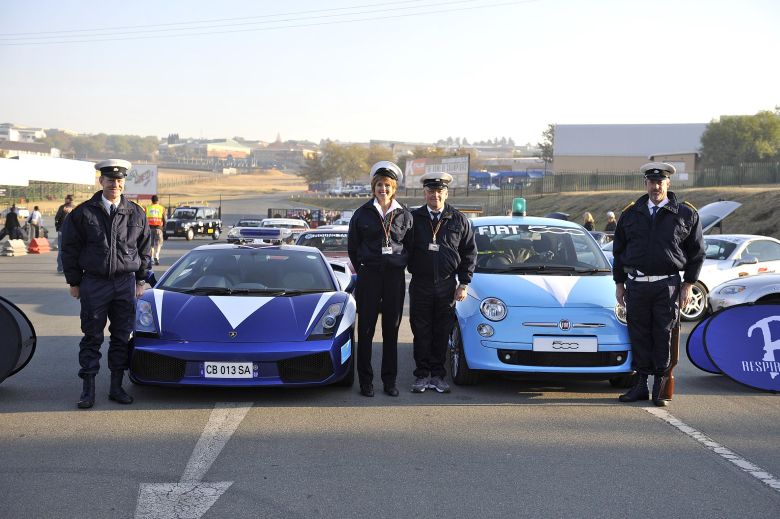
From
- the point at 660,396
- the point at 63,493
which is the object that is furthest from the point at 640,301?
the point at 63,493

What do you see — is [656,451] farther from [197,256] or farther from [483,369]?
[197,256]

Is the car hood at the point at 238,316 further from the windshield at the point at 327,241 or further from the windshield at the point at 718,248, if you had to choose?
the windshield at the point at 718,248

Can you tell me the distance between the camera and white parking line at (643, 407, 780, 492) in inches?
210

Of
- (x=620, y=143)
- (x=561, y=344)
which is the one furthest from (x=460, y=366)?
(x=620, y=143)

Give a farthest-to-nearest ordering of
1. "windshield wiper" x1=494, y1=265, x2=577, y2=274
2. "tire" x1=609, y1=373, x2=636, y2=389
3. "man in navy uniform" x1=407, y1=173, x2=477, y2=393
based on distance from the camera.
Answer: "windshield wiper" x1=494, y1=265, x2=577, y2=274
"tire" x1=609, y1=373, x2=636, y2=389
"man in navy uniform" x1=407, y1=173, x2=477, y2=393

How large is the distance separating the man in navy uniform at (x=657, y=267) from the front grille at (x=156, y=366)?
3.61 meters

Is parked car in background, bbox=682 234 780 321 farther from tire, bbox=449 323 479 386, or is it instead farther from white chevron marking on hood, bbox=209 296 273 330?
white chevron marking on hood, bbox=209 296 273 330

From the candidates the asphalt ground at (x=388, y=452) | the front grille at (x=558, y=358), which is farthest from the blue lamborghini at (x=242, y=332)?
the front grille at (x=558, y=358)

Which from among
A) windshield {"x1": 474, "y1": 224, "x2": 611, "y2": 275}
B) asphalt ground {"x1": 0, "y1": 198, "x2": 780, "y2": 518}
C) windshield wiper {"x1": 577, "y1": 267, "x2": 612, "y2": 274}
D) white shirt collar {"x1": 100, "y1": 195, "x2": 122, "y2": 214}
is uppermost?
white shirt collar {"x1": 100, "y1": 195, "x2": 122, "y2": 214}

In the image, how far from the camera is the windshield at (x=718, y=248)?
14.8 m

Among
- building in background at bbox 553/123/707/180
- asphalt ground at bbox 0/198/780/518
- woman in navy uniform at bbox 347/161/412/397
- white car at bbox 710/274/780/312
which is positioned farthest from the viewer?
building in background at bbox 553/123/707/180

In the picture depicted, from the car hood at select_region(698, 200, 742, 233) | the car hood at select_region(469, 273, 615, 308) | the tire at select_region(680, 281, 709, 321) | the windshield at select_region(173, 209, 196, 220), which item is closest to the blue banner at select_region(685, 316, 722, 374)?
the car hood at select_region(469, 273, 615, 308)

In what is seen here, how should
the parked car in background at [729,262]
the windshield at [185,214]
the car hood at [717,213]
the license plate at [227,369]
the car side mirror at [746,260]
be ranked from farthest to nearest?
the windshield at [185,214] < the car hood at [717,213] < the car side mirror at [746,260] < the parked car in background at [729,262] < the license plate at [227,369]

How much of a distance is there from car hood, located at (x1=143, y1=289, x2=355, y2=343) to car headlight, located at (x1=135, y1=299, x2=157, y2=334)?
46 millimetres
